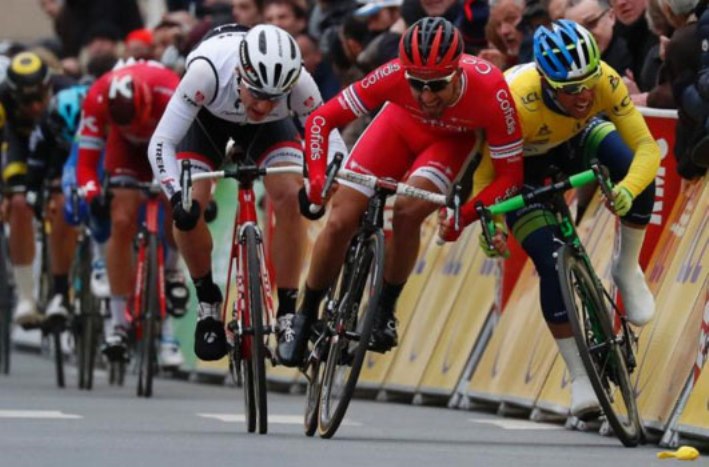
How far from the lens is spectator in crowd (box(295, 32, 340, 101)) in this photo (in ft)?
63.2

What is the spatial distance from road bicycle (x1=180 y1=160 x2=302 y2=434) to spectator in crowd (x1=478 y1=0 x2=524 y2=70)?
11.5ft

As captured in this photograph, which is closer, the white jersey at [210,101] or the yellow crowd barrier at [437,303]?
the white jersey at [210,101]

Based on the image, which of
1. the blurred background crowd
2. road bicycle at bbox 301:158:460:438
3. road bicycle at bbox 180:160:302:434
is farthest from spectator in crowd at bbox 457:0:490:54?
road bicycle at bbox 301:158:460:438

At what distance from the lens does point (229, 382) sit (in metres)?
19.4

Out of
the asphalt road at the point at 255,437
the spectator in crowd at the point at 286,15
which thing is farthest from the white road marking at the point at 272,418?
the spectator in crowd at the point at 286,15

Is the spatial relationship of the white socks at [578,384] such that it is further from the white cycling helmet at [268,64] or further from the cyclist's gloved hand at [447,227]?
the white cycling helmet at [268,64]

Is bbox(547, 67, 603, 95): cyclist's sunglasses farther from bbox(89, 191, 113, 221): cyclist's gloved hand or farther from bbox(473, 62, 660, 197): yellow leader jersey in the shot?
bbox(89, 191, 113, 221): cyclist's gloved hand

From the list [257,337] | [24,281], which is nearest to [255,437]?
[257,337]

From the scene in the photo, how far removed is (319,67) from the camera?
19484 millimetres

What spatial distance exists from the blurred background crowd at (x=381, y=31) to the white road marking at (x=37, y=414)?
12.2 feet

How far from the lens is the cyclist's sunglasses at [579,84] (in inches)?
460

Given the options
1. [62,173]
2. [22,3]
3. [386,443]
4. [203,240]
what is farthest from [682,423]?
[22,3]

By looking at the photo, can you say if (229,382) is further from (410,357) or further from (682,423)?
(682,423)

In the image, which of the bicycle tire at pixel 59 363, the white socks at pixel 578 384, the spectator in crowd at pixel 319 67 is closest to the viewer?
the white socks at pixel 578 384
